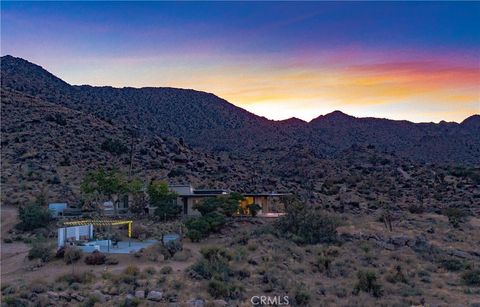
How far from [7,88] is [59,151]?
88.9ft

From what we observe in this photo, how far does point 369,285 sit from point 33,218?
25.7 metres

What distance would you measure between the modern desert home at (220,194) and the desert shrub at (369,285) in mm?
21243

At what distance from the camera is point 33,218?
37781mm

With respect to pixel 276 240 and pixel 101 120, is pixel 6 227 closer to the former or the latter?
pixel 276 240

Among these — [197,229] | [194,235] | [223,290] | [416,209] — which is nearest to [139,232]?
[197,229]

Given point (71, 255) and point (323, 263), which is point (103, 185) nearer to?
point (71, 255)

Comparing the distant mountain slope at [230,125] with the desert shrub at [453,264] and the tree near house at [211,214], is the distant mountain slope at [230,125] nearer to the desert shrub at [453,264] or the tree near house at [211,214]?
the tree near house at [211,214]

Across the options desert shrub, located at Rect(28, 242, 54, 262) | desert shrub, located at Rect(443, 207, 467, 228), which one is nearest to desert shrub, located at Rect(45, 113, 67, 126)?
desert shrub, located at Rect(28, 242, 54, 262)

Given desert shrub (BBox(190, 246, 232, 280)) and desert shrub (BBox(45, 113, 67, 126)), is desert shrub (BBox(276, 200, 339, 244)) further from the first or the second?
desert shrub (BBox(45, 113, 67, 126))

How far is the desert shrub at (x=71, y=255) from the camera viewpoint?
26297mm

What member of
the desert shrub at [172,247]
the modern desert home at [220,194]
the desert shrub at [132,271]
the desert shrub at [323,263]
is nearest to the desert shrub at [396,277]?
the desert shrub at [323,263]

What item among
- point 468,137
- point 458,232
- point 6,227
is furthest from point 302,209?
point 468,137

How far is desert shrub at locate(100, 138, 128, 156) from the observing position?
64.0 metres

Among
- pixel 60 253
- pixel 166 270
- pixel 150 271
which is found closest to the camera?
pixel 150 271
